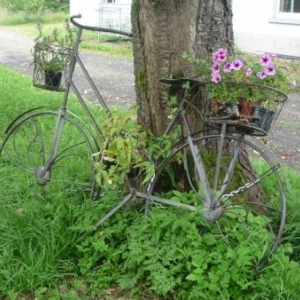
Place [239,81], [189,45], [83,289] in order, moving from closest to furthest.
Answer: [239,81] → [83,289] → [189,45]

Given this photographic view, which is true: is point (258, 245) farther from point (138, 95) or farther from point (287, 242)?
point (138, 95)

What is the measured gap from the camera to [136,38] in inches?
161

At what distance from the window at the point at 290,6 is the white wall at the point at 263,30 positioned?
14 centimetres

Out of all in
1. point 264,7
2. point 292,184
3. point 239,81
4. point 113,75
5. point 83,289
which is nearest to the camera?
point 239,81

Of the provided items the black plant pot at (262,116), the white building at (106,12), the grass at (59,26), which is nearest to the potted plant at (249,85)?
the black plant pot at (262,116)

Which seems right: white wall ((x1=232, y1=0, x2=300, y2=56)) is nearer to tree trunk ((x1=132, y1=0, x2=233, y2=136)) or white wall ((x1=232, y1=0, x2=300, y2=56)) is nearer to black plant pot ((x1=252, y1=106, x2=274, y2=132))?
tree trunk ((x1=132, y1=0, x2=233, y2=136))

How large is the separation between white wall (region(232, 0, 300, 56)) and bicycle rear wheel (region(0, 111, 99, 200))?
28.9 feet

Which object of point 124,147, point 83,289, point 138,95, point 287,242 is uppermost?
point 138,95

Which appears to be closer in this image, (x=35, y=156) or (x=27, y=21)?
(x=35, y=156)

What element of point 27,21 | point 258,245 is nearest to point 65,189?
point 258,245

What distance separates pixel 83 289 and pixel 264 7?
11492 mm

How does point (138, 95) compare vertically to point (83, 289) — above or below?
above

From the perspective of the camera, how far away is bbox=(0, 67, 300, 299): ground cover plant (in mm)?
3344

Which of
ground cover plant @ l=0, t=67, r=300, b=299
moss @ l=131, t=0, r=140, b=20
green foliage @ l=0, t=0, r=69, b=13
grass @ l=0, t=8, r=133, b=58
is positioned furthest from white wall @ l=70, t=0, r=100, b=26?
ground cover plant @ l=0, t=67, r=300, b=299
